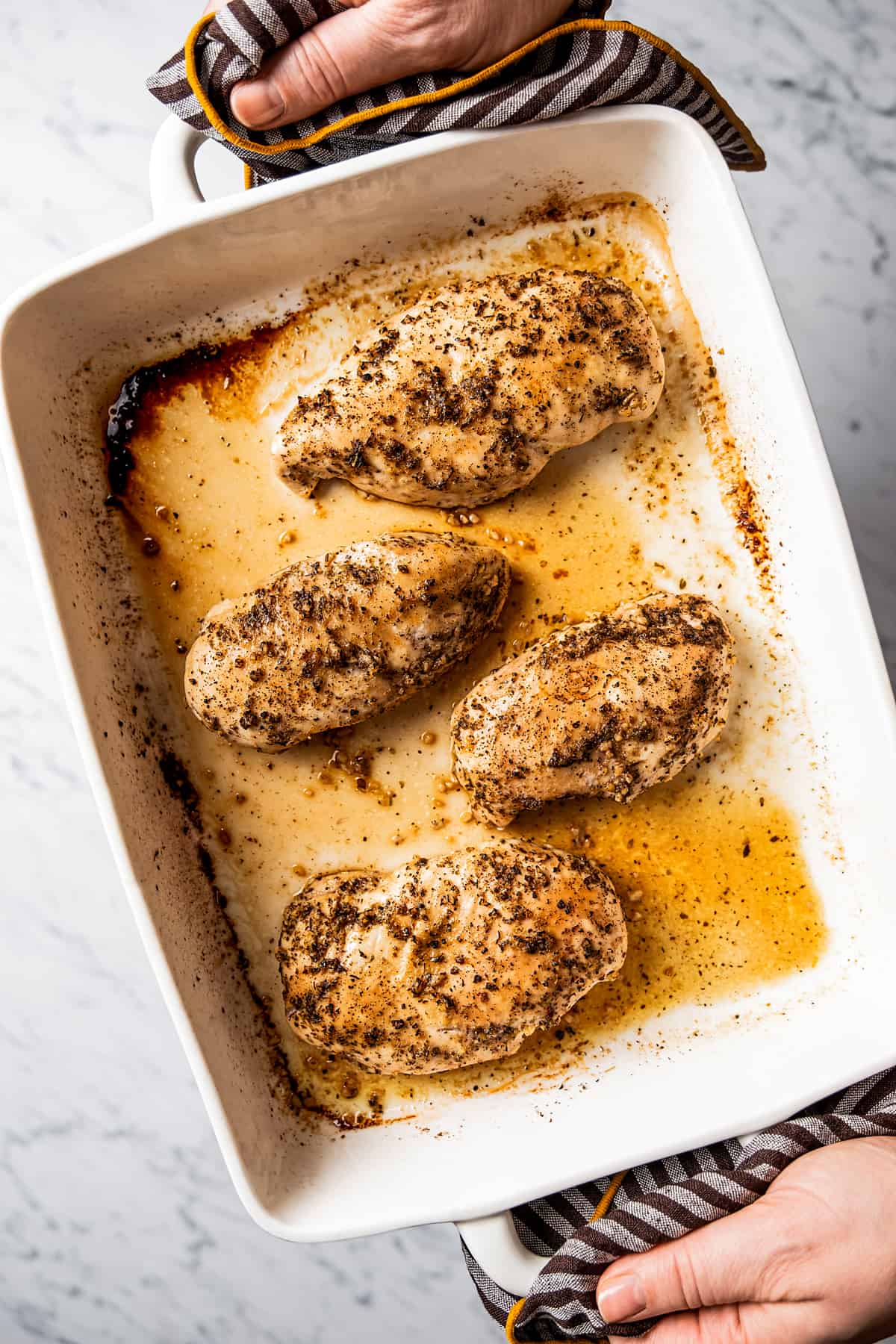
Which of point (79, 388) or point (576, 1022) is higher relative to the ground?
point (79, 388)

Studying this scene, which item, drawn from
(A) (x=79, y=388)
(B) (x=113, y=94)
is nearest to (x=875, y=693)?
(A) (x=79, y=388)

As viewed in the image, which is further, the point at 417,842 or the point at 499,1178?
the point at 417,842

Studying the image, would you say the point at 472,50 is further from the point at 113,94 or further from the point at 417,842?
the point at 417,842

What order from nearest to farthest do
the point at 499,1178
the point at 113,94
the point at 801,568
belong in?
the point at 499,1178
the point at 801,568
the point at 113,94

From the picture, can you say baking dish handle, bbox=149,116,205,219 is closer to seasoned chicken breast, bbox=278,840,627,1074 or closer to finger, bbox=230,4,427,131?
finger, bbox=230,4,427,131

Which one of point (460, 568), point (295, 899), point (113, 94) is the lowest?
point (295, 899)

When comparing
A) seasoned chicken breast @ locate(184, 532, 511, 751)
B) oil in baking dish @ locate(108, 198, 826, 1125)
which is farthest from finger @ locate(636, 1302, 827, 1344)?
seasoned chicken breast @ locate(184, 532, 511, 751)
